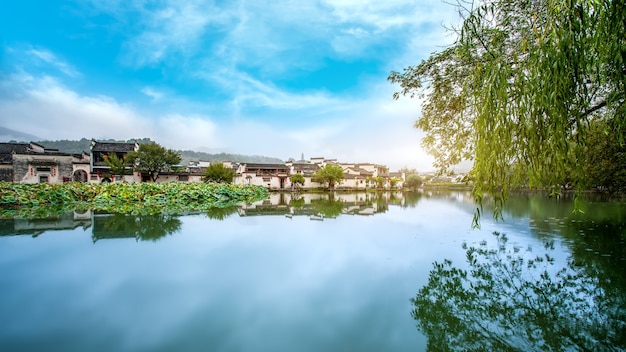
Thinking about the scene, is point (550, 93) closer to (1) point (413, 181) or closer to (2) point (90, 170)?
(2) point (90, 170)

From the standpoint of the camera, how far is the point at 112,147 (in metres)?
26.4

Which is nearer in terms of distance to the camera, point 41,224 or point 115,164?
point 41,224

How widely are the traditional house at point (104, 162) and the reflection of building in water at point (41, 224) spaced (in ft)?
56.3

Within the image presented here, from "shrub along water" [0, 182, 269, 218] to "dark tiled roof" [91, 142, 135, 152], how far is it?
11.6 meters

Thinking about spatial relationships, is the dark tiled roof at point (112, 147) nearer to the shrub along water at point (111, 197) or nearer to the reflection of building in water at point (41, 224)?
the shrub along water at point (111, 197)

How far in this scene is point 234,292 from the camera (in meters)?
3.84

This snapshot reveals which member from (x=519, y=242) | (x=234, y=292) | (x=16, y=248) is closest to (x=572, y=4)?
(x=234, y=292)

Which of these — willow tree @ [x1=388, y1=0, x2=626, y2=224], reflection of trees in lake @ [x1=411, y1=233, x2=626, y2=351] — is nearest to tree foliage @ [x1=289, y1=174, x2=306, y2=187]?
reflection of trees in lake @ [x1=411, y1=233, x2=626, y2=351]

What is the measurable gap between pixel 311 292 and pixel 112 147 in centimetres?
2977

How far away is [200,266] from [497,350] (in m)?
4.39

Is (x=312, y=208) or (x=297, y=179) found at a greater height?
(x=297, y=179)

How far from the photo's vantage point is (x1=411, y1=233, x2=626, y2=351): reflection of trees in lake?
266cm

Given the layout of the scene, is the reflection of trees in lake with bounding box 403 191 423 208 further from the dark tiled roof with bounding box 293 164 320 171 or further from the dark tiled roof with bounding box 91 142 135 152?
the dark tiled roof with bounding box 91 142 135 152

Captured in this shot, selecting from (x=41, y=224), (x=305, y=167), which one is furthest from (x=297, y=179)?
(x=41, y=224)
